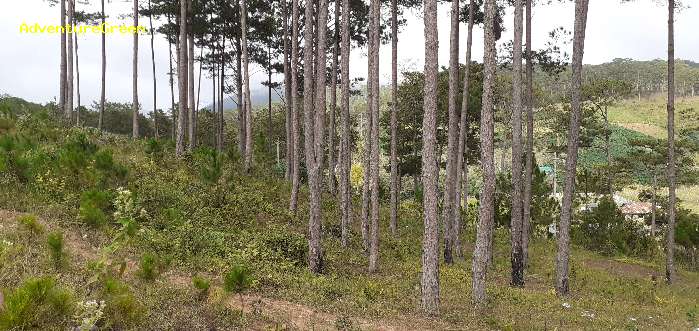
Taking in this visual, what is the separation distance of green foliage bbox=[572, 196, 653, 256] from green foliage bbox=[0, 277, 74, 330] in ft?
80.9

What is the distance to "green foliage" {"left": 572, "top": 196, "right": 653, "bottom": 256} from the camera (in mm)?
23172

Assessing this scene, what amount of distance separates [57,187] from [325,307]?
7010mm

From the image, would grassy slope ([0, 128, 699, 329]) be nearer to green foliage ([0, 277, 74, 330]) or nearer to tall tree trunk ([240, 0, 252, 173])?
green foliage ([0, 277, 74, 330])

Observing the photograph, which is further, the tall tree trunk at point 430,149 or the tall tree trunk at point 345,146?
the tall tree trunk at point 345,146

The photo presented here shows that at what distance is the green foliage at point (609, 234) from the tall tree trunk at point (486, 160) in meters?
17.3

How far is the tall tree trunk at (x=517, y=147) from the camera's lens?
11.3m

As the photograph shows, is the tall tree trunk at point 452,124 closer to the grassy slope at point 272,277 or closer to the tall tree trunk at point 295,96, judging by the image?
the grassy slope at point 272,277

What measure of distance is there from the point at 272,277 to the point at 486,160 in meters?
5.07

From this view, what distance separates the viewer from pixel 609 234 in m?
23.5

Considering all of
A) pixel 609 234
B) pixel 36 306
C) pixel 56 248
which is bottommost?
pixel 609 234

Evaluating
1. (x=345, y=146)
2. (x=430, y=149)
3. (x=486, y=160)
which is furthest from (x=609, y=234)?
(x=430, y=149)

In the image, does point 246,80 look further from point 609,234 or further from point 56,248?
point 609,234

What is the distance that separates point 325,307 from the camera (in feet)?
26.1

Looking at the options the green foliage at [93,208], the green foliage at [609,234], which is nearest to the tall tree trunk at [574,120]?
the green foliage at [93,208]
